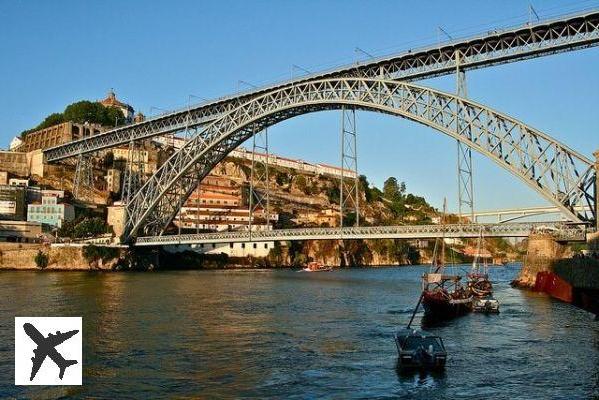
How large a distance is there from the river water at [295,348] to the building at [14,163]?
65.0 meters

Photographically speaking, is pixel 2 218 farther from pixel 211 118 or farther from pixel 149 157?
pixel 149 157

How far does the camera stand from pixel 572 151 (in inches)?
1769

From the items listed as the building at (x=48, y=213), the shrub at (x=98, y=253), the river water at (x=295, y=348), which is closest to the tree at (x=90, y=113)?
the building at (x=48, y=213)

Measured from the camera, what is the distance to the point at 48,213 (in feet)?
281

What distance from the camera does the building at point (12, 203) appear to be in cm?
8369

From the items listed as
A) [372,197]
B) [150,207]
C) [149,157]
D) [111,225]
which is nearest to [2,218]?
[111,225]

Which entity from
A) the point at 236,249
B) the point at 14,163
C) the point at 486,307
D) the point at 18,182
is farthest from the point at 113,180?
the point at 486,307

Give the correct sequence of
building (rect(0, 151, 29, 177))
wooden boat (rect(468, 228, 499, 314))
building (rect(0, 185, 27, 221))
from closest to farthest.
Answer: wooden boat (rect(468, 228, 499, 314)) < building (rect(0, 185, 27, 221)) < building (rect(0, 151, 29, 177))

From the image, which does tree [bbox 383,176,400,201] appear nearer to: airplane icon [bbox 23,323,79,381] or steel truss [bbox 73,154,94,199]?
steel truss [bbox 73,154,94,199]

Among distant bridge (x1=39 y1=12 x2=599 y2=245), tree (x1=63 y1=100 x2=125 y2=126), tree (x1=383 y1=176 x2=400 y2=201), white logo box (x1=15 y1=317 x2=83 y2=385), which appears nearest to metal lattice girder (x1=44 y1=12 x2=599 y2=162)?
distant bridge (x1=39 y1=12 x2=599 y2=245)

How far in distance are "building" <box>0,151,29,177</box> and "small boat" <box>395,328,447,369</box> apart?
93.3m

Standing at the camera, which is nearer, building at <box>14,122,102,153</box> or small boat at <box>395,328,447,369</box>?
small boat at <box>395,328,447,369</box>

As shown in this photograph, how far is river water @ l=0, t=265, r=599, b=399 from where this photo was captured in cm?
1861

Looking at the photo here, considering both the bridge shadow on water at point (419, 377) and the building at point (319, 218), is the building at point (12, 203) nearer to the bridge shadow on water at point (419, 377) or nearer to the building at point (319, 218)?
the building at point (319, 218)
